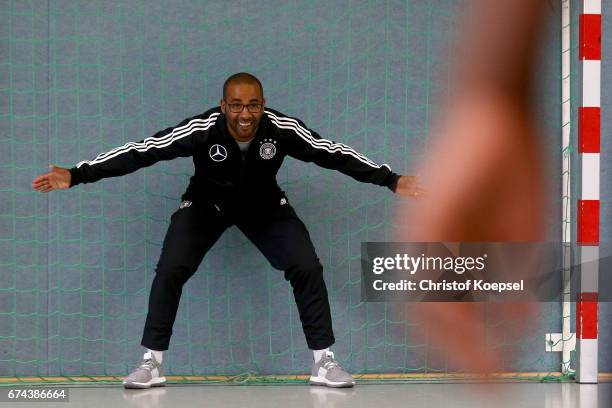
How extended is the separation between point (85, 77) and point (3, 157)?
540 millimetres

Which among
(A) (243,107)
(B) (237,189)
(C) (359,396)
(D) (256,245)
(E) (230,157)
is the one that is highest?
(A) (243,107)

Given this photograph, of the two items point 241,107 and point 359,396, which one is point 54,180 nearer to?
point 241,107

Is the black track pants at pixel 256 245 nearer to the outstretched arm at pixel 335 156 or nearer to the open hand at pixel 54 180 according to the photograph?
the outstretched arm at pixel 335 156

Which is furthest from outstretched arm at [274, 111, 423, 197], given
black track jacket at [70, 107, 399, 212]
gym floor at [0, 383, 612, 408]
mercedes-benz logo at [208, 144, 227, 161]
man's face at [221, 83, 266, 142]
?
gym floor at [0, 383, 612, 408]

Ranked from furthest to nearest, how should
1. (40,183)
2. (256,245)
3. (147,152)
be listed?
(256,245) < (147,152) < (40,183)

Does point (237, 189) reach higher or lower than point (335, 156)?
lower

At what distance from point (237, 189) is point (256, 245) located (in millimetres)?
275

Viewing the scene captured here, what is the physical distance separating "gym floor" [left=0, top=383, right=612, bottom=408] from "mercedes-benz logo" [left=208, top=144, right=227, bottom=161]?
1028 millimetres

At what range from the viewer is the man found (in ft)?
12.3

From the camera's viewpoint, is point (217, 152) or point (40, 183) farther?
point (217, 152)

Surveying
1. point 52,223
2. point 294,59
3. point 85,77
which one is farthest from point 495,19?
point 52,223

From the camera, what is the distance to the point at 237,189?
152 inches

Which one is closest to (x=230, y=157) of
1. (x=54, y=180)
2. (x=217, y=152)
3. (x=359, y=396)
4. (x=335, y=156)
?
(x=217, y=152)

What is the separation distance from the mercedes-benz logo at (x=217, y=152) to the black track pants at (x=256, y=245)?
0.23 m
